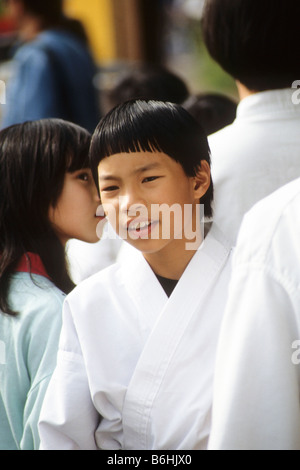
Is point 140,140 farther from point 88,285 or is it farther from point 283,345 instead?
point 283,345

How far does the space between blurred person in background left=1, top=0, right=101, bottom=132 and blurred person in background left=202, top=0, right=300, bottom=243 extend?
171 centimetres

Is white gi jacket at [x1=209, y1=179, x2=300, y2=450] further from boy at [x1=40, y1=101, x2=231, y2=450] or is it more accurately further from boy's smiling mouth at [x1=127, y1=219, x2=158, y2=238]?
boy's smiling mouth at [x1=127, y1=219, x2=158, y2=238]

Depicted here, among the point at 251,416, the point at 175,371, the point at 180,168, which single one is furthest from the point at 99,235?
the point at 251,416

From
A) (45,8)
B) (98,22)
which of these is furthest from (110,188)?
(98,22)

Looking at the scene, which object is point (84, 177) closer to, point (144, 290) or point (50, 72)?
point (144, 290)

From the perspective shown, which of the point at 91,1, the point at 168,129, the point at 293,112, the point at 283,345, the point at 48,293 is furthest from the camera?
the point at 91,1

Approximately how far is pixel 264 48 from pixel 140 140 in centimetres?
47

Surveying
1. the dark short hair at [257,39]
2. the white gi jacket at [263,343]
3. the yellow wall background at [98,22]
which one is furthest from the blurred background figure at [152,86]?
the yellow wall background at [98,22]

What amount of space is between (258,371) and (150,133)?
63 cm

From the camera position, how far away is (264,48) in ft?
5.90

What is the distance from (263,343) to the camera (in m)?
1.20

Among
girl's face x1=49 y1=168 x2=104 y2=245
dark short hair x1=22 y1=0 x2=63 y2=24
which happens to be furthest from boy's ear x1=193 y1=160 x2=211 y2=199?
dark short hair x1=22 y1=0 x2=63 y2=24

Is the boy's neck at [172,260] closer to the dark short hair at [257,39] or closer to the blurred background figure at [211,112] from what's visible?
the dark short hair at [257,39]

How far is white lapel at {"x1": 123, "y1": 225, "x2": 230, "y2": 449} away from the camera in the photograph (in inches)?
58.8
